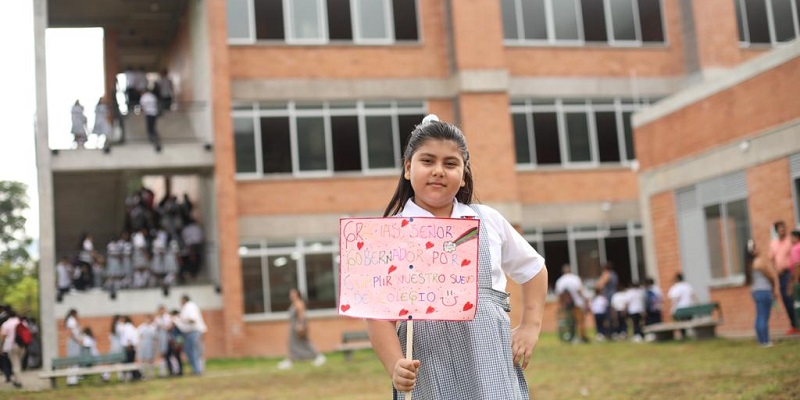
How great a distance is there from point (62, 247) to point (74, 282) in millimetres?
7025

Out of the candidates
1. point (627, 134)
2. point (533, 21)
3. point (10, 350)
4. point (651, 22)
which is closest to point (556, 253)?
point (627, 134)

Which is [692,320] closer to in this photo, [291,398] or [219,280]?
[291,398]

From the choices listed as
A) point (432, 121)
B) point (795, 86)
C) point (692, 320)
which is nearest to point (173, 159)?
point (692, 320)

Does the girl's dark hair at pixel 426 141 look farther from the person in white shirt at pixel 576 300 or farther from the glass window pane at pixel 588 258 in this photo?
the glass window pane at pixel 588 258

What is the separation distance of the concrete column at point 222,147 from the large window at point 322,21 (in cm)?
121

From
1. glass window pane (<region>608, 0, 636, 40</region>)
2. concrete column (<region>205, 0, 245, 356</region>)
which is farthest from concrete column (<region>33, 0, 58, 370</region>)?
glass window pane (<region>608, 0, 636, 40</region>)

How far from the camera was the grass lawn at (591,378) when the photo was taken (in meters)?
12.8

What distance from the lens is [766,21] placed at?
35.4m

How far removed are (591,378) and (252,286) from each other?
16998 millimetres

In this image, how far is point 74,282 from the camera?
94.0 ft

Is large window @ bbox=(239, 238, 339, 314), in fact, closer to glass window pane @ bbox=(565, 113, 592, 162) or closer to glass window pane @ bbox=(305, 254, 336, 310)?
glass window pane @ bbox=(305, 254, 336, 310)

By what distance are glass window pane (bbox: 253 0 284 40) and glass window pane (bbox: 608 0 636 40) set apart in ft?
34.7

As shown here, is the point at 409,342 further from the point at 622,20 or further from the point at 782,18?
the point at 782,18

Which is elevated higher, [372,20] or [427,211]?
[372,20]
